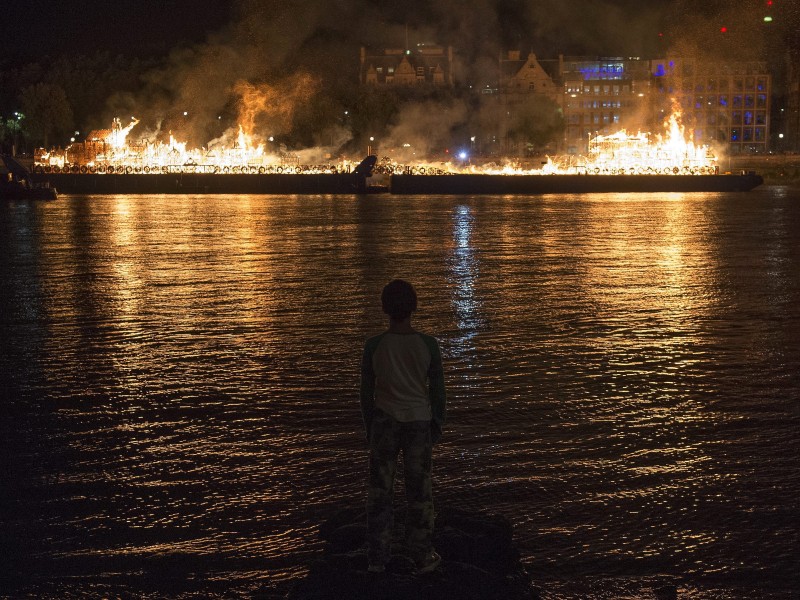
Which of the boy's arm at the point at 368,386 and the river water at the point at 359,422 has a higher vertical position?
the boy's arm at the point at 368,386

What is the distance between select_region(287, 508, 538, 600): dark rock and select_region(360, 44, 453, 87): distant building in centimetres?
13657

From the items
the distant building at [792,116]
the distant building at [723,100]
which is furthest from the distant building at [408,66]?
the distant building at [792,116]

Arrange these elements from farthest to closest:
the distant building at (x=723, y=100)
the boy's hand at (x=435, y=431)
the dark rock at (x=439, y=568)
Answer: the distant building at (x=723, y=100) < the boy's hand at (x=435, y=431) < the dark rock at (x=439, y=568)

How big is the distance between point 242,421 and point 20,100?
115m

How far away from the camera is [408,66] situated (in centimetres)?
14575

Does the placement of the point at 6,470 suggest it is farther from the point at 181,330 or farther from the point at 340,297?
the point at 340,297

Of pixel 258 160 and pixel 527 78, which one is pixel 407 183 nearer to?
pixel 258 160

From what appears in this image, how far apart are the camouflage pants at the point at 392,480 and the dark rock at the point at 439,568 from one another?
121mm

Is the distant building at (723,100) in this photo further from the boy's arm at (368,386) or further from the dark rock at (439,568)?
the boy's arm at (368,386)

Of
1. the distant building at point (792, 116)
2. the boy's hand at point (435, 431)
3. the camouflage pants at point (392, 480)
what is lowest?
the camouflage pants at point (392, 480)

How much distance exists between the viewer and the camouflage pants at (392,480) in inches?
212

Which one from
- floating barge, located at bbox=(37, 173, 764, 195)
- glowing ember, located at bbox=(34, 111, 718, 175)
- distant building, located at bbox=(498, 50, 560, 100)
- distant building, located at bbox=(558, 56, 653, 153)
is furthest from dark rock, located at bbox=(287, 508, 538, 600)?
distant building, located at bbox=(558, 56, 653, 153)

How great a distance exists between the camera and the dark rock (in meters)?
5.22

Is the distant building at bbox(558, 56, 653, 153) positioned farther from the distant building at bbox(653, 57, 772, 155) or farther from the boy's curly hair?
the boy's curly hair
